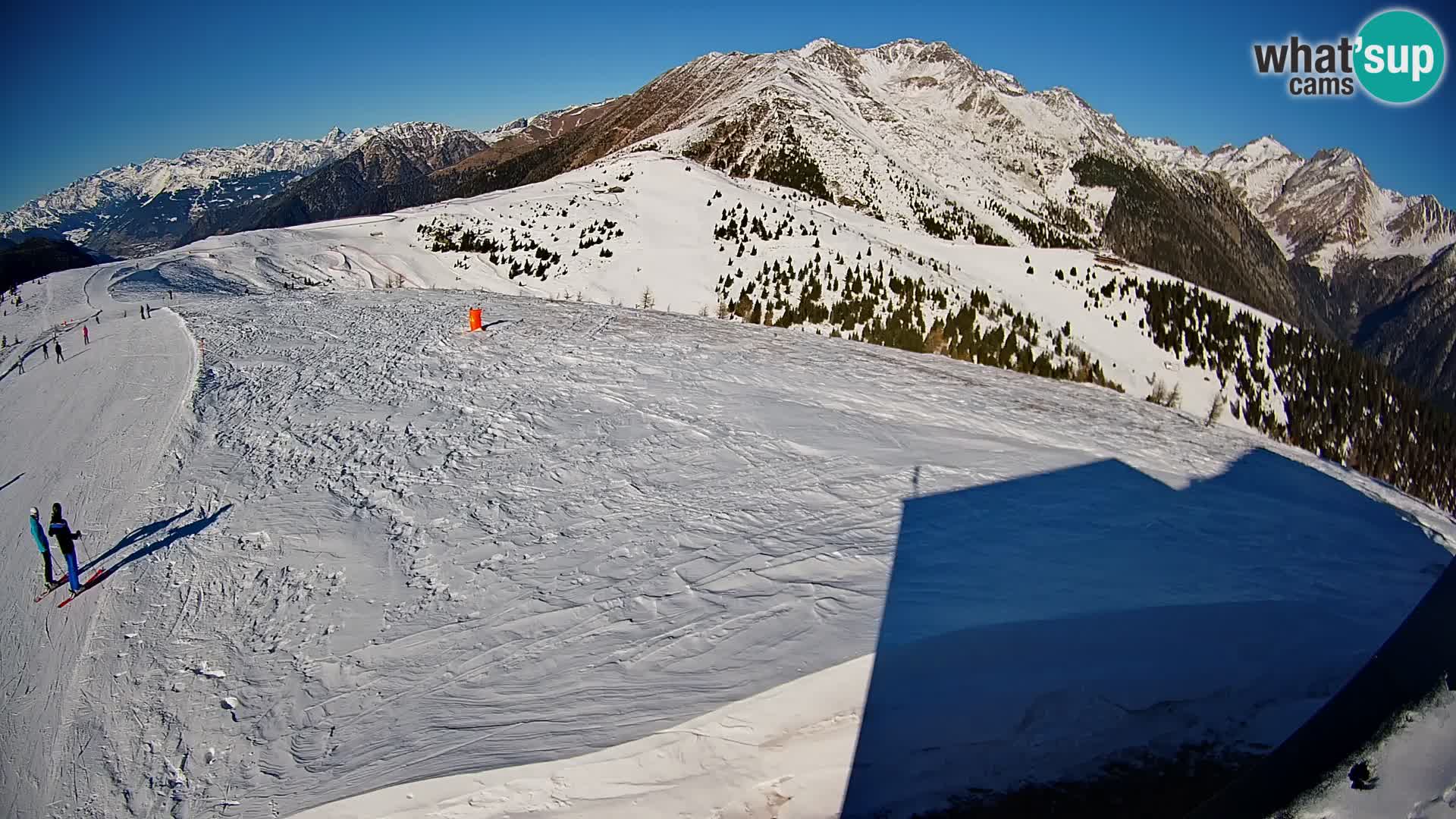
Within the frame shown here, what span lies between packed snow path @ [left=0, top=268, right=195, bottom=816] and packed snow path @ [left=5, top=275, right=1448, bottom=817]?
6.2 inches

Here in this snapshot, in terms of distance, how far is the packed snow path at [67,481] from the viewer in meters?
5.85

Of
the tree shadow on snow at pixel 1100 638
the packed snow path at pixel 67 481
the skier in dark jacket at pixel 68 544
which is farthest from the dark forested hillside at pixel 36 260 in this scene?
the tree shadow on snow at pixel 1100 638

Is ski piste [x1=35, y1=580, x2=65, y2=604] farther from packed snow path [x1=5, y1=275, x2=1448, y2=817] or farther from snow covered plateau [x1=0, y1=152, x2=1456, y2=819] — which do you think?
packed snow path [x1=5, y1=275, x2=1448, y2=817]

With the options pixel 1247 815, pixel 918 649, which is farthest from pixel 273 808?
pixel 1247 815

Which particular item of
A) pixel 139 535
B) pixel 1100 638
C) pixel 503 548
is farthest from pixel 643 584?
pixel 139 535

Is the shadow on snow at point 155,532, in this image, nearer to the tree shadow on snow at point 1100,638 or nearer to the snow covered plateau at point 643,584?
the snow covered plateau at point 643,584

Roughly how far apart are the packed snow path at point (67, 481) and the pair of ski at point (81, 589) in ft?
0.37

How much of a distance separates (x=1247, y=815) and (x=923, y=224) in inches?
2739

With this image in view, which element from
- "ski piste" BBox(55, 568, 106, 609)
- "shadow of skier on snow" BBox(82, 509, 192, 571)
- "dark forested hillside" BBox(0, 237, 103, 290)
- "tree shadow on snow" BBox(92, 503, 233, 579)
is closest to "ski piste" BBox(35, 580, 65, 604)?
"shadow of skier on snow" BBox(82, 509, 192, 571)

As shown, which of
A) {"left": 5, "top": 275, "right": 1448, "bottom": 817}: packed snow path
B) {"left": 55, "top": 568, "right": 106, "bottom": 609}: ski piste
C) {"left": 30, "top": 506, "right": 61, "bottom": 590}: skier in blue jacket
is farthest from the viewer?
{"left": 30, "top": 506, "right": 61, "bottom": 590}: skier in blue jacket

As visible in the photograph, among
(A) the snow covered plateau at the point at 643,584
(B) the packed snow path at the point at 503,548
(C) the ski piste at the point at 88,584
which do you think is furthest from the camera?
(C) the ski piste at the point at 88,584

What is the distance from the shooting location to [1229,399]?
84.9 ft

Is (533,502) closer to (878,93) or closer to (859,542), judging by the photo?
(859,542)

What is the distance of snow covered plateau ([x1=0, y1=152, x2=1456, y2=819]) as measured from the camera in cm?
497
